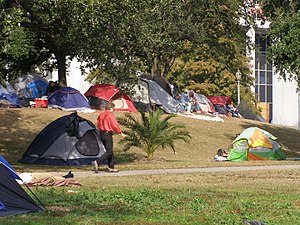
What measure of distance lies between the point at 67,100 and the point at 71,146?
14.2 m

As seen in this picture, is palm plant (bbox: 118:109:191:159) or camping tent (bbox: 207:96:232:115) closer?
palm plant (bbox: 118:109:191:159)

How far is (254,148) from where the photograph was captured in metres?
29.2

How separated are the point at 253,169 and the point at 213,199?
912 centimetres

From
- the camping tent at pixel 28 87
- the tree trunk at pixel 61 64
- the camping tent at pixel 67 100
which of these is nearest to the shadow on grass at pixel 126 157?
the camping tent at pixel 67 100

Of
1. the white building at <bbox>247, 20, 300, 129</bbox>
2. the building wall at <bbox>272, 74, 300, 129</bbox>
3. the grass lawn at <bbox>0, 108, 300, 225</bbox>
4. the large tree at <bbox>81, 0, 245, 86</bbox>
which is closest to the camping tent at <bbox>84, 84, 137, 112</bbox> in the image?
the large tree at <bbox>81, 0, 245, 86</bbox>

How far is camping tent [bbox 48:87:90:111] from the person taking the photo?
38188 mm

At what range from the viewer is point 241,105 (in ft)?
188

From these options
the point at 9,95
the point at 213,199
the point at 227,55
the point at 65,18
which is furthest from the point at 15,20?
the point at 227,55

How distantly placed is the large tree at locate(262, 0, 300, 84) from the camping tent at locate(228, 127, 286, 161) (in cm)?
308

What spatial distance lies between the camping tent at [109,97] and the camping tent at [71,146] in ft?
50.8

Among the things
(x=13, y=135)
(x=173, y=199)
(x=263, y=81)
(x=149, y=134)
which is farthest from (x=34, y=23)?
(x=263, y=81)

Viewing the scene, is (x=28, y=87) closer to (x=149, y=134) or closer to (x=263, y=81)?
(x=149, y=134)

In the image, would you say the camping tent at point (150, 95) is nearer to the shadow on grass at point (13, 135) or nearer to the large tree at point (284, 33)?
the shadow on grass at point (13, 135)

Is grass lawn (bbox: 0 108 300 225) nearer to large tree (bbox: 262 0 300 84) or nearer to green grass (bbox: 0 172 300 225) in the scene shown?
green grass (bbox: 0 172 300 225)
